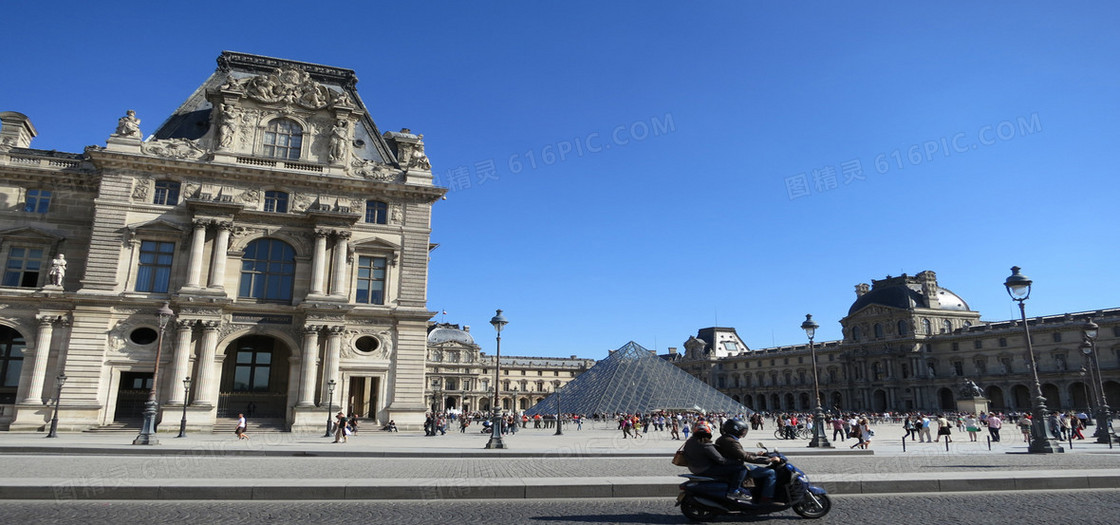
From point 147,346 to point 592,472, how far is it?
74.6 feet

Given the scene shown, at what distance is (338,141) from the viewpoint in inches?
1217

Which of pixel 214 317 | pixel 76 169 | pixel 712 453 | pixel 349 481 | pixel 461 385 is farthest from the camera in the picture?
pixel 461 385

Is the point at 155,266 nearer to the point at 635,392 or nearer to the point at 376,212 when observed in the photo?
the point at 376,212

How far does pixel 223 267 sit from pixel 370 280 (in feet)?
19.7

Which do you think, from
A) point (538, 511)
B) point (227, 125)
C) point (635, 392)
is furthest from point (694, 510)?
point (635, 392)

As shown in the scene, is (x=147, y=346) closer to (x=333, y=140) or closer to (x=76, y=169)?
(x=76, y=169)

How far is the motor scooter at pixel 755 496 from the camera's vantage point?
24.3 feet

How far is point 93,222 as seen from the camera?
1088 inches

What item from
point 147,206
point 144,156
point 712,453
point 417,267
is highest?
point 144,156

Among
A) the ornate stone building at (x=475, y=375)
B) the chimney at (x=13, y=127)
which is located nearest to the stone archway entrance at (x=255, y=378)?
the chimney at (x=13, y=127)

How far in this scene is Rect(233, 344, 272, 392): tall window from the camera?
2948 centimetres

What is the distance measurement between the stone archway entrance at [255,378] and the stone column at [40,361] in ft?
20.8

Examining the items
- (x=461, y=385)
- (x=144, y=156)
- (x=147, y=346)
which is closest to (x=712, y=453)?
(x=147, y=346)

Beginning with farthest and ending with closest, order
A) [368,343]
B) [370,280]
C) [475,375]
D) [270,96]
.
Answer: [475,375] → [270,96] → [370,280] → [368,343]
